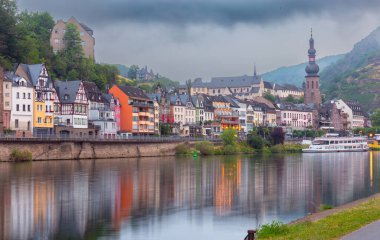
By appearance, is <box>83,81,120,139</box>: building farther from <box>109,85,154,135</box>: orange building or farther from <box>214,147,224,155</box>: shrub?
<box>214,147,224,155</box>: shrub

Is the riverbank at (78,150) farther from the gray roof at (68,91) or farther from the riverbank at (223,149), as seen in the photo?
the gray roof at (68,91)

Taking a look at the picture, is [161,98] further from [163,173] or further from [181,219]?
[181,219]

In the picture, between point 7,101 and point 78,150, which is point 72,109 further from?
point 78,150

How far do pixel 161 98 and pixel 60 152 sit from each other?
1787 inches

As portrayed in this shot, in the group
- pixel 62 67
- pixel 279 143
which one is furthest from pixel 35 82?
pixel 279 143

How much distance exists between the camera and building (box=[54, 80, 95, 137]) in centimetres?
9538

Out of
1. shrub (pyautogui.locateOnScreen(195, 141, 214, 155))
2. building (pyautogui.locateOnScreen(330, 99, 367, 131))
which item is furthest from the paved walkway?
building (pyautogui.locateOnScreen(330, 99, 367, 131))

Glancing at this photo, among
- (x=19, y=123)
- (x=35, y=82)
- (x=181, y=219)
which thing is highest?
(x=35, y=82)

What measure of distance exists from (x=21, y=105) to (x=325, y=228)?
6824 centimetres

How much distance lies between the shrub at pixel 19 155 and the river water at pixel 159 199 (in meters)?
9.68

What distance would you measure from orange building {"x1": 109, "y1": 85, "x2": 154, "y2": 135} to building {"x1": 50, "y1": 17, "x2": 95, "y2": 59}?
24252 mm

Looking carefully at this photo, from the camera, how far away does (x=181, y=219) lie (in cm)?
3331

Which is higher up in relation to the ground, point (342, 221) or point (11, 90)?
point (11, 90)

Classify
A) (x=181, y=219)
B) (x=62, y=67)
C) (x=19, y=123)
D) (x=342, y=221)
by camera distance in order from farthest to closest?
(x=62, y=67)
(x=19, y=123)
(x=181, y=219)
(x=342, y=221)
